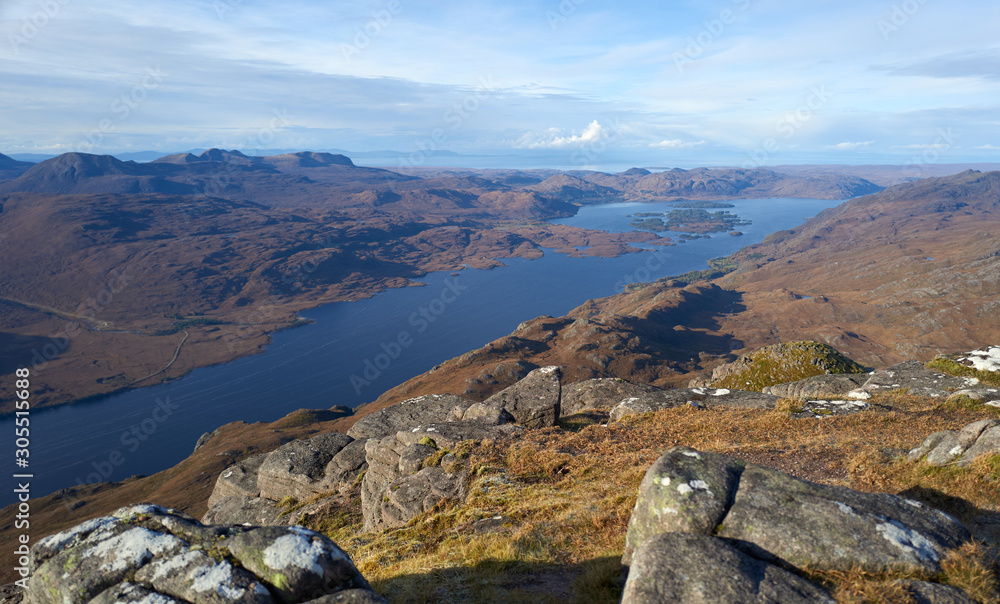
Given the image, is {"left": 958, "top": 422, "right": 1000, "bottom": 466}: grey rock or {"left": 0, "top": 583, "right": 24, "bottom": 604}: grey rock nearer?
{"left": 958, "top": 422, "right": 1000, "bottom": 466}: grey rock

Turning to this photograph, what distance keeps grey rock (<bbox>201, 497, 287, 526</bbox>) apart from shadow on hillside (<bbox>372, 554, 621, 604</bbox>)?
1682 centimetres

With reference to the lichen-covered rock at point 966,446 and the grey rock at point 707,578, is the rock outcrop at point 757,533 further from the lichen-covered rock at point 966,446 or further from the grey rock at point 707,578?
the lichen-covered rock at point 966,446

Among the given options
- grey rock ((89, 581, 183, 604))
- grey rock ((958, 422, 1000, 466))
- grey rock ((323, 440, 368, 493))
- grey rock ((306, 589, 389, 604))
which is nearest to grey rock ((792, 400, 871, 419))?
grey rock ((958, 422, 1000, 466))

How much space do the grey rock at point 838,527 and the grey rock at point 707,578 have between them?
2.60 feet

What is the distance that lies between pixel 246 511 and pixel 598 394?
76.0ft

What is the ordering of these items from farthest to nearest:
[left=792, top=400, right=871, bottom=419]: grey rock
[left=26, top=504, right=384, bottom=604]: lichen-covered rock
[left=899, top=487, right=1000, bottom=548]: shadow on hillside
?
[left=792, top=400, right=871, bottom=419]: grey rock, [left=899, top=487, right=1000, bottom=548]: shadow on hillside, [left=26, top=504, right=384, bottom=604]: lichen-covered rock

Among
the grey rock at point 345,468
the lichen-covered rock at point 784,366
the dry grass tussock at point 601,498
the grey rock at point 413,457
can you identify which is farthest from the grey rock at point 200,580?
the lichen-covered rock at point 784,366

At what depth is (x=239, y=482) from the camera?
3142 centimetres

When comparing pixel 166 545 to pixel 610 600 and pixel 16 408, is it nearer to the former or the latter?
pixel 610 600

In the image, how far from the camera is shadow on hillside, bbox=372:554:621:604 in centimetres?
993

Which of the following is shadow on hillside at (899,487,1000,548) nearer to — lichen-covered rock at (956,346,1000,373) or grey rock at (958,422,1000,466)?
grey rock at (958,422,1000,466)

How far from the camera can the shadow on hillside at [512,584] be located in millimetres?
9930

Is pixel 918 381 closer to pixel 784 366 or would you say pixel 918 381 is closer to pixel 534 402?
pixel 784 366

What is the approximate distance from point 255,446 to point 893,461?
126 metres
